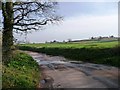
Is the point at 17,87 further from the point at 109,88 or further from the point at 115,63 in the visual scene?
the point at 115,63

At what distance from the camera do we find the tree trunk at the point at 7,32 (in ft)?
73.1

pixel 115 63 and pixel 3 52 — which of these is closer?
pixel 3 52

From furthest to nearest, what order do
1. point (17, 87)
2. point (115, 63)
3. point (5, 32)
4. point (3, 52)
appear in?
point (115, 63) → point (5, 32) → point (3, 52) → point (17, 87)

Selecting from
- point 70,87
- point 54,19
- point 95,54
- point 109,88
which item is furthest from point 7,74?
point 95,54

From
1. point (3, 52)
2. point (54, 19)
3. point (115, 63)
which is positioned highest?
point (54, 19)

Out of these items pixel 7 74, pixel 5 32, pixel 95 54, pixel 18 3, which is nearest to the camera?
pixel 7 74

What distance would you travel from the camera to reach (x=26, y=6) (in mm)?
27594

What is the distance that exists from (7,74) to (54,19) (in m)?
14.1

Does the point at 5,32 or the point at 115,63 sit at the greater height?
the point at 5,32

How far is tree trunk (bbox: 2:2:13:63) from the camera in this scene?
2228cm

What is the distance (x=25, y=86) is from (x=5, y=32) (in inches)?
408

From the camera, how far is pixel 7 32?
25484 mm

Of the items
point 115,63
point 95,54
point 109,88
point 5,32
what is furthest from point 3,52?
point 95,54

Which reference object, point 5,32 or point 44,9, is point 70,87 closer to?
point 5,32
